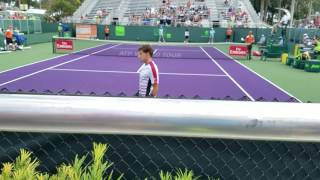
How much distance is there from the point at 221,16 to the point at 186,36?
1169 centimetres

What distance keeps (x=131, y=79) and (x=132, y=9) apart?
3671cm

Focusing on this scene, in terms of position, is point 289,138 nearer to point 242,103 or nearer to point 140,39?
point 242,103

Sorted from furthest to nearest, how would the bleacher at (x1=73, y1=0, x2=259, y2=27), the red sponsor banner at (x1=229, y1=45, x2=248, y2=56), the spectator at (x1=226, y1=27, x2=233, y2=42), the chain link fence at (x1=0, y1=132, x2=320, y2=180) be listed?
the bleacher at (x1=73, y1=0, x2=259, y2=27) < the spectator at (x1=226, y1=27, x2=233, y2=42) < the red sponsor banner at (x1=229, y1=45, x2=248, y2=56) < the chain link fence at (x1=0, y1=132, x2=320, y2=180)

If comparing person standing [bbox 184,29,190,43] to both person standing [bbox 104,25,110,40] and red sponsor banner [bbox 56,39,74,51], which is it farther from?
red sponsor banner [bbox 56,39,74,51]

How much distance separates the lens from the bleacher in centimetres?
4644

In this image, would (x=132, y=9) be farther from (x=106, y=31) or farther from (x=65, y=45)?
(x=65, y=45)

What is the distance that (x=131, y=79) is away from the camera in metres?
15.2

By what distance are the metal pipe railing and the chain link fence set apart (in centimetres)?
44

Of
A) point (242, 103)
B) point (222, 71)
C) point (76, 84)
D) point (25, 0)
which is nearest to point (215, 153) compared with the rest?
point (242, 103)

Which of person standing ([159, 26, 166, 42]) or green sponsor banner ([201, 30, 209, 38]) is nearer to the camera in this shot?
person standing ([159, 26, 166, 42])

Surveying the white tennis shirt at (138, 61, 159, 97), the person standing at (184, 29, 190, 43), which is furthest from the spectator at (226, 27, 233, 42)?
the white tennis shirt at (138, 61, 159, 97)

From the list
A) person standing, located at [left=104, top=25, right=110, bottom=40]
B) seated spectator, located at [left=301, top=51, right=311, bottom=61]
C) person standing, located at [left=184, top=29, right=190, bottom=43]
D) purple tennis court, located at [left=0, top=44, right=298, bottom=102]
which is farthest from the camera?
person standing, located at [left=104, top=25, right=110, bottom=40]

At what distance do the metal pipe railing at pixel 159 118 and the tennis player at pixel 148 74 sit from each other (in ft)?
17.2

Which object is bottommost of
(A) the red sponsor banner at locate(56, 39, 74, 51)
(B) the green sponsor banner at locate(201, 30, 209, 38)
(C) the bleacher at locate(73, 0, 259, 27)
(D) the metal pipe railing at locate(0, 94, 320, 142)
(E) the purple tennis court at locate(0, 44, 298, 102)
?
(E) the purple tennis court at locate(0, 44, 298, 102)
